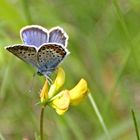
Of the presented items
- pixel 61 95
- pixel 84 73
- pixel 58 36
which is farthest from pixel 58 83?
pixel 84 73

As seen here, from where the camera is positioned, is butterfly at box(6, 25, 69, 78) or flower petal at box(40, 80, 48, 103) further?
flower petal at box(40, 80, 48, 103)

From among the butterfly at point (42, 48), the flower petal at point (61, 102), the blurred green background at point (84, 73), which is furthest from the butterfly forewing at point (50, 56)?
the blurred green background at point (84, 73)

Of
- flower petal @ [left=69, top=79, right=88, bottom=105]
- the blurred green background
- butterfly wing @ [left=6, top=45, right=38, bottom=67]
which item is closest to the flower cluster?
flower petal @ [left=69, top=79, right=88, bottom=105]

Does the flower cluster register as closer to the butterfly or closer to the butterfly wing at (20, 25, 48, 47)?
the butterfly

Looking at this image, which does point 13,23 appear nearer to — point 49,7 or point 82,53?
point 49,7

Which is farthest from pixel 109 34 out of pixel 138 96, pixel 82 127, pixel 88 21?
pixel 82 127

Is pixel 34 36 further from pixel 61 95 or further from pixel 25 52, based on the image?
pixel 61 95

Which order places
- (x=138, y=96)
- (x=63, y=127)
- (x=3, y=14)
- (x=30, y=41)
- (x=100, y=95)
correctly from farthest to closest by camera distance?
(x=138, y=96), (x=100, y=95), (x=63, y=127), (x=3, y=14), (x=30, y=41)
